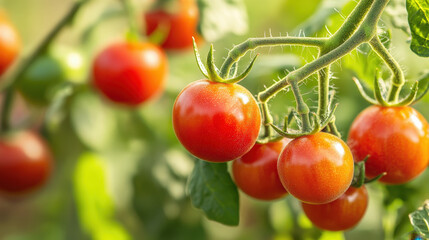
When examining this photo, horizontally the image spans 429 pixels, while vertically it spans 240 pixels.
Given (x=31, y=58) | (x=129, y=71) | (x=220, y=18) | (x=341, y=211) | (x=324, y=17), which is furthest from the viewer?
(x=31, y=58)

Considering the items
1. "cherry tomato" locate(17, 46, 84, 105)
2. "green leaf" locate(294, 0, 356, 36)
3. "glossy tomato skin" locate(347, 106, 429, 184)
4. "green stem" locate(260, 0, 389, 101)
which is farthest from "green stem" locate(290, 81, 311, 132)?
"cherry tomato" locate(17, 46, 84, 105)

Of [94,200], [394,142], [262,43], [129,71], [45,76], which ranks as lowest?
[94,200]

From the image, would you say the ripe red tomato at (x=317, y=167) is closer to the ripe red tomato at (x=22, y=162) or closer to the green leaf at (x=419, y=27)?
the green leaf at (x=419, y=27)

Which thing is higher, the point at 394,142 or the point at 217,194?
the point at 394,142

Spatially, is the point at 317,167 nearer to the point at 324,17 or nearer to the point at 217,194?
the point at 217,194

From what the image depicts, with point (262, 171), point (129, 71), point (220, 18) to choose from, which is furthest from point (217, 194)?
point (129, 71)

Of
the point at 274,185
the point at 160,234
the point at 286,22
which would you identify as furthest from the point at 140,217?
the point at 274,185

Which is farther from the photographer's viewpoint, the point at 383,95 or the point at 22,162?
the point at 22,162
